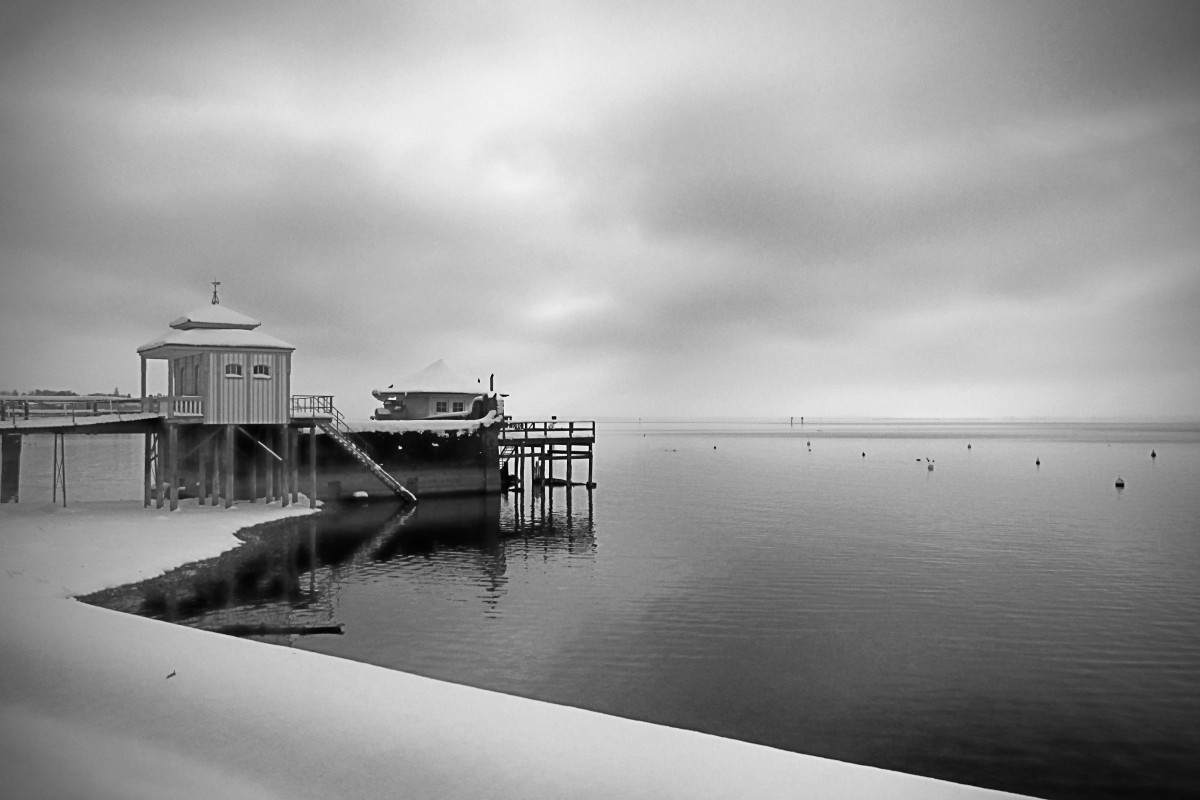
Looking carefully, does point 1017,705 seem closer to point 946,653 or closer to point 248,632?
point 946,653

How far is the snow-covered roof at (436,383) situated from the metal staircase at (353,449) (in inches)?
523

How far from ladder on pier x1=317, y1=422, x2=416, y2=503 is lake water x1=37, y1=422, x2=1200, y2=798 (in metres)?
2.67

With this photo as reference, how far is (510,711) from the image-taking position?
412 inches

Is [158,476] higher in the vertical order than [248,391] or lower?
lower

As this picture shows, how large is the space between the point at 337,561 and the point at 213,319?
52.6 feet

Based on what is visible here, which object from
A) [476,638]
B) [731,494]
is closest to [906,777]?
[476,638]

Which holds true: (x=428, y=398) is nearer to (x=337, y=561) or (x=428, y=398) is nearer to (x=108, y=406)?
(x=108, y=406)

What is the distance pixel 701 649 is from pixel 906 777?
1028cm

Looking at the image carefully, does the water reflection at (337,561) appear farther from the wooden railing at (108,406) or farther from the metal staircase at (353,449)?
the wooden railing at (108,406)

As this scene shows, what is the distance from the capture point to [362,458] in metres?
44.2

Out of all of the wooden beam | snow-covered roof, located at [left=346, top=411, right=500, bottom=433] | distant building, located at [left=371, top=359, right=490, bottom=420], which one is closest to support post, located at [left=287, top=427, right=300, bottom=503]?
the wooden beam

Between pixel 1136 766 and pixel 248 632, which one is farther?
pixel 248 632

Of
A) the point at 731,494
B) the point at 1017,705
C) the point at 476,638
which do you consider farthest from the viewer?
the point at 731,494

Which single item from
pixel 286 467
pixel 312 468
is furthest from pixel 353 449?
pixel 286 467
